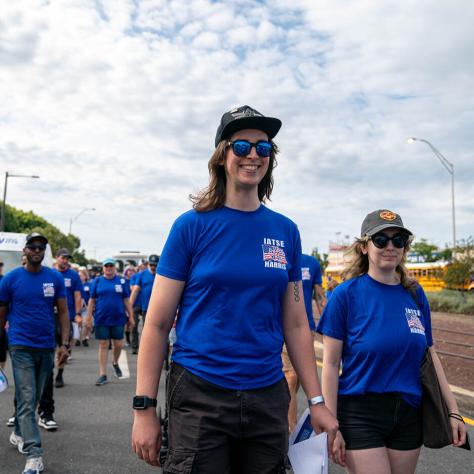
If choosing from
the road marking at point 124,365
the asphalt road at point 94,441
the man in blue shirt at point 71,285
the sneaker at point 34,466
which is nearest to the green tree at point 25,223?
the road marking at point 124,365

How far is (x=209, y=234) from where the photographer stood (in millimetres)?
2201

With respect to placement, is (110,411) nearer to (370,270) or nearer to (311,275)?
(311,275)

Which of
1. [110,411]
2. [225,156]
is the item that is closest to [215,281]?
[225,156]

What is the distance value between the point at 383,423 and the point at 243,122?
1.63 m

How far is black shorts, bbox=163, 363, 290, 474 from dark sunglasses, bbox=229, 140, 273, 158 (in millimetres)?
899

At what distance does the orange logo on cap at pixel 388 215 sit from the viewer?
3072 millimetres

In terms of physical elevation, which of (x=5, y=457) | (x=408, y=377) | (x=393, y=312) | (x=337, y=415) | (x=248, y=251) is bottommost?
(x=5, y=457)

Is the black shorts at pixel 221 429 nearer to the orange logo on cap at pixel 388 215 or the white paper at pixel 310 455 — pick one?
the white paper at pixel 310 455

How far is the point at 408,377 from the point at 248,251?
4.10 feet

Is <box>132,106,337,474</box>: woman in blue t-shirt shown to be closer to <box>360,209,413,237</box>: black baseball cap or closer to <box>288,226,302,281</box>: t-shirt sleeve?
<box>288,226,302,281</box>: t-shirt sleeve

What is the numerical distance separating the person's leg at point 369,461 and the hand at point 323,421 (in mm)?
440

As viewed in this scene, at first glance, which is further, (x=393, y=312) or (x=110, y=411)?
(x=110, y=411)

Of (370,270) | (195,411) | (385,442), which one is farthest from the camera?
(370,270)

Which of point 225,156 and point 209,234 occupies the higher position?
point 225,156
